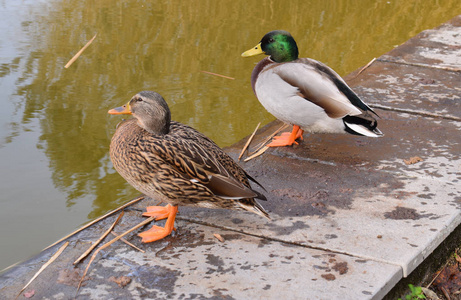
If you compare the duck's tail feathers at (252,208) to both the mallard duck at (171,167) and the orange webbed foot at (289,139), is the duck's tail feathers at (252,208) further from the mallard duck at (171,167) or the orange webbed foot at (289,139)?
the orange webbed foot at (289,139)

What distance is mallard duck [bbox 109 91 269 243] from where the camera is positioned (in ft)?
9.05

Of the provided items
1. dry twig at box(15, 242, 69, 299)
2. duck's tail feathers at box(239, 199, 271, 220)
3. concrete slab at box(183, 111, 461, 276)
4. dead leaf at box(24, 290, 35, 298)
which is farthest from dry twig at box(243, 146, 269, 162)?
dead leaf at box(24, 290, 35, 298)

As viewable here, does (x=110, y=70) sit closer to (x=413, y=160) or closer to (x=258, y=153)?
(x=258, y=153)

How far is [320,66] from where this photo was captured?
147 inches

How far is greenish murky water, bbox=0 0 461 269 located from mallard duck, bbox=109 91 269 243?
1.04 metres

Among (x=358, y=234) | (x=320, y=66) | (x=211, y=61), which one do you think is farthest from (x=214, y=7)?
(x=358, y=234)

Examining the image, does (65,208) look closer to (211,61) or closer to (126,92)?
(126,92)

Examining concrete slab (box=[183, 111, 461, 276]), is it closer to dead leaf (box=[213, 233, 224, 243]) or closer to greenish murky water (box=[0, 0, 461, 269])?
dead leaf (box=[213, 233, 224, 243])

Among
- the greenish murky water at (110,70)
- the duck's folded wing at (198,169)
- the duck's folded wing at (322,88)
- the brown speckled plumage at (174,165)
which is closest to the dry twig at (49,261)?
the brown speckled plumage at (174,165)

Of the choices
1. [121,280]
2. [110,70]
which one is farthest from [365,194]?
[110,70]

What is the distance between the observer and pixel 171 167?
2.76 meters

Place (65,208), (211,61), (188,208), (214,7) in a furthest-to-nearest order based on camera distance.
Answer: (214,7) < (211,61) < (65,208) < (188,208)

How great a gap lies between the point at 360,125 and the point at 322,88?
0.29 m

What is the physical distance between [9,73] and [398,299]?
416 cm
